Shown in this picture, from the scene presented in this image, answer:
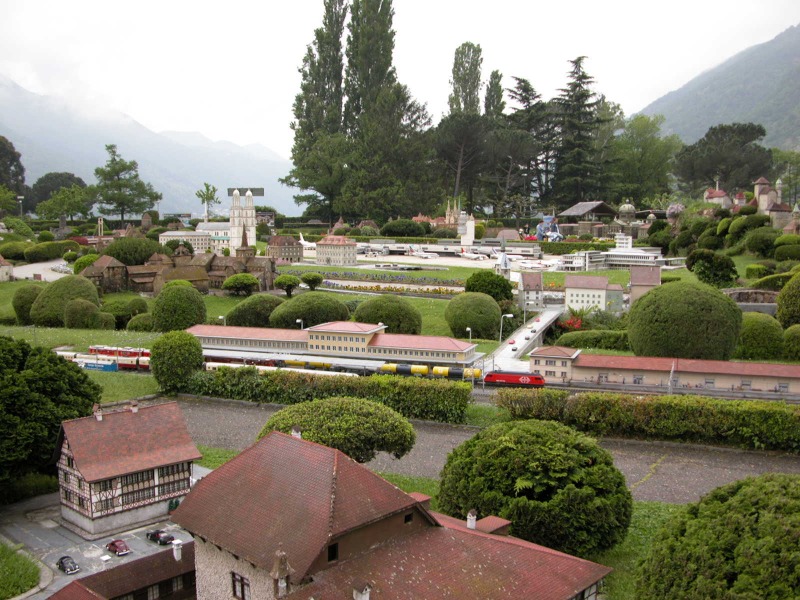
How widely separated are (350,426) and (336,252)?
52852 millimetres

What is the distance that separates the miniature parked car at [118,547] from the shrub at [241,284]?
3905cm

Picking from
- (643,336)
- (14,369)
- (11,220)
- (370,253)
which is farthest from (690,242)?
(11,220)

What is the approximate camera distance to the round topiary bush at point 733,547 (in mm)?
13758

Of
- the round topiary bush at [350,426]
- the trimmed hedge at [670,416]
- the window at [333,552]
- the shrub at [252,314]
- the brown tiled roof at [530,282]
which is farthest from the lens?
the brown tiled roof at [530,282]

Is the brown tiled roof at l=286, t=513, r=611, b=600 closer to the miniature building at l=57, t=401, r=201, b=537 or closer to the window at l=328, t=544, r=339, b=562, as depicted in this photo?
the window at l=328, t=544, r=339, b=562

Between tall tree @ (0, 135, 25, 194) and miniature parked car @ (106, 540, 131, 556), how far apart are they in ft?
380

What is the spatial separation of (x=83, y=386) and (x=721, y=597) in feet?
75.8

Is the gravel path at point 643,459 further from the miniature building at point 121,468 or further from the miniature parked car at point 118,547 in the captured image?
the miniature parked car at point 118,547

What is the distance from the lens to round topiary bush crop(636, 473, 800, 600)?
1376 cm

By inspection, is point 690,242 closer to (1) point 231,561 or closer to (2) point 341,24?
(2) point 341,24

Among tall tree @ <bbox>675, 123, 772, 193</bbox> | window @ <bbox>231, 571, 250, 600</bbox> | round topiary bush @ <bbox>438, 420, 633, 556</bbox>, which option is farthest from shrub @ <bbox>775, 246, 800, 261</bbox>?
window @ <bbox>231, 571, 250, 600</bbox>

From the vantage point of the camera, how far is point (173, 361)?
39812 mm

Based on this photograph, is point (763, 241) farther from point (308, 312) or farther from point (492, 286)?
point (308, 312)

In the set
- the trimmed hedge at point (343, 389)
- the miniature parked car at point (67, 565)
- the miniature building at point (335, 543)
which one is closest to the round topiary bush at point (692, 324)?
the trimmed hedge at point (343, 389)
